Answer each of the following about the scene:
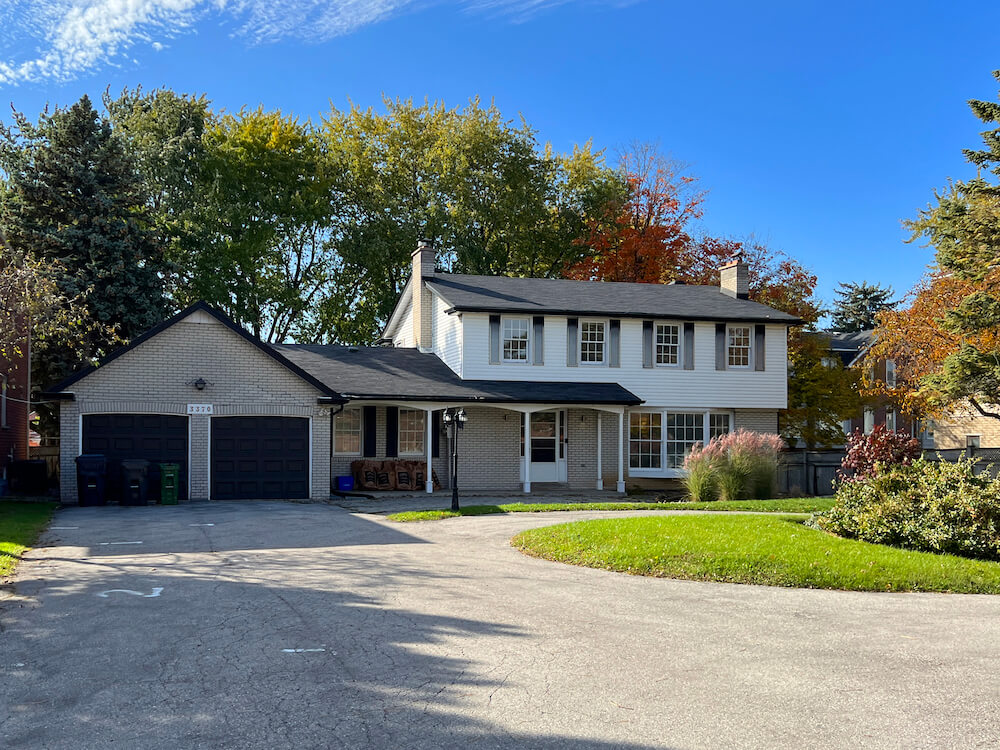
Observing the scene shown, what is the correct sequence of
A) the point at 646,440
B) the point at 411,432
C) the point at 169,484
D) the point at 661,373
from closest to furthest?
the point at 169,484
the point at 411,432
the point at 661,373
the point at 646,440

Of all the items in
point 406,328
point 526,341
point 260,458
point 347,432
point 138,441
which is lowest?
point 260,458

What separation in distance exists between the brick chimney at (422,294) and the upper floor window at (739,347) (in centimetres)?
1008

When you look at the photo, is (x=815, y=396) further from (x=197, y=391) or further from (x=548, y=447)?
(x=197, y=391)

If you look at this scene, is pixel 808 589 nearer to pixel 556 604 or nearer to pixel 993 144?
pixel 556 604

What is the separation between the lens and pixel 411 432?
2677 centimetres

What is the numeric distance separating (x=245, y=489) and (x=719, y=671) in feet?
60.2

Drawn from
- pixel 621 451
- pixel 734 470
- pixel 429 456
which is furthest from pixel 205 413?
pixel 734 470

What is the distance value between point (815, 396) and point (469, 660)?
29176mm

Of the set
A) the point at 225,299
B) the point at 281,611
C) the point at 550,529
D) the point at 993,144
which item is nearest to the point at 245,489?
the point at 550,529

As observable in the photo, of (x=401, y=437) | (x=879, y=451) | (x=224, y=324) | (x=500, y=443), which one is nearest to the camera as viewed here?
(x=879, y=451)

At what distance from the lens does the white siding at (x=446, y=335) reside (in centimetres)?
2773

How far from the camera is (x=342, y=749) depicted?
5055mm

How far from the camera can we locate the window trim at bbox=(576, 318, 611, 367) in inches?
1114

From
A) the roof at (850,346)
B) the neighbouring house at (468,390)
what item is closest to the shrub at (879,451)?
the neighbouring house at (468,390)
